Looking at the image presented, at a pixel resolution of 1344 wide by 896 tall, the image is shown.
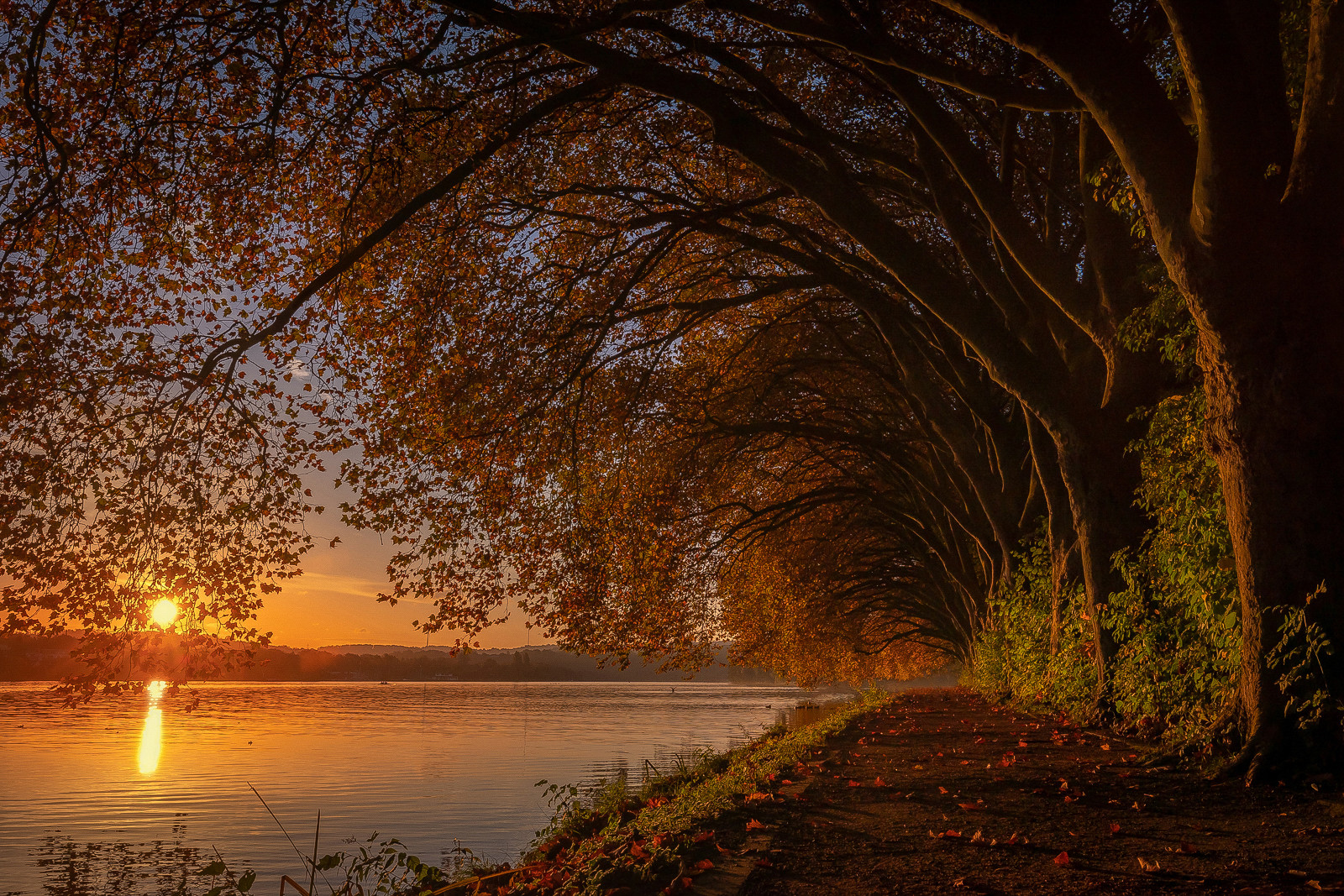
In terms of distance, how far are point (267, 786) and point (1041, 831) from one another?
58.6 ft

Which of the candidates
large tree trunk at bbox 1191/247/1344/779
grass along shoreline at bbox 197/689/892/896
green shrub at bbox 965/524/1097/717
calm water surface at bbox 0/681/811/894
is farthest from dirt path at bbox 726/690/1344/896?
calm water surface at bbox 0/681/811/894

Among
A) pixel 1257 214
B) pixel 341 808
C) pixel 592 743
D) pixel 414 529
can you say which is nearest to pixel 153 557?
pixel 414 529

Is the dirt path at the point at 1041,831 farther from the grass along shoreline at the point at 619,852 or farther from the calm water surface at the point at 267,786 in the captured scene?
the calm water surface at the point at 267,786

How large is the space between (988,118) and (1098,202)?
183 inches

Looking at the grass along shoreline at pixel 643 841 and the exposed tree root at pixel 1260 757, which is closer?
the grass along shoreline at pixel 643 841

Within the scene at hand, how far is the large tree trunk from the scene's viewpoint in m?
6.30

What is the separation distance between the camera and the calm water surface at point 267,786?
11.6 m

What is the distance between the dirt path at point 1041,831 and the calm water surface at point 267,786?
18.7 feet

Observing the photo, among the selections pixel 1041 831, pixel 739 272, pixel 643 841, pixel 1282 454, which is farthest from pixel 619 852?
pixel 739 272

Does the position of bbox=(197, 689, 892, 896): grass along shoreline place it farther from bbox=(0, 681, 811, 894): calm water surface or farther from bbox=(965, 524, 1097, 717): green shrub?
bbox=(965, 524, 1097, 717): green shrub

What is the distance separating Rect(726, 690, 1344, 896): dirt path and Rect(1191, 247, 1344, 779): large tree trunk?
0.89m

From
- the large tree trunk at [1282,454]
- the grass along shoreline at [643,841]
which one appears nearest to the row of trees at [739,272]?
the large tree trunk at [1282,454]

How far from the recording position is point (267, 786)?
1870 cm

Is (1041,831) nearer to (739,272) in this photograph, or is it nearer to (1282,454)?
(1282,454)
